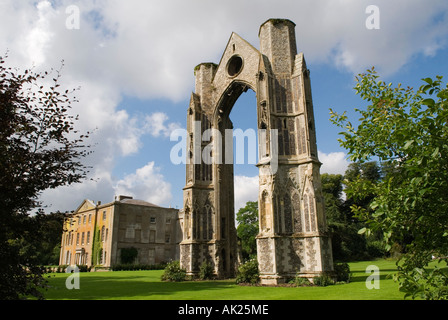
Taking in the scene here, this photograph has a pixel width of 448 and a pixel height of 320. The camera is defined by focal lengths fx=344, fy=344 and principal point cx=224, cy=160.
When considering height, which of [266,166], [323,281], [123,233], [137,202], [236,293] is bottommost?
[236,293]

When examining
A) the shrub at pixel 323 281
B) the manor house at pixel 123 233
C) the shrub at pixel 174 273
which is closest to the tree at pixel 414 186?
the shrub at pixel 323 281

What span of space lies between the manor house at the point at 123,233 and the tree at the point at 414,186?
135ft

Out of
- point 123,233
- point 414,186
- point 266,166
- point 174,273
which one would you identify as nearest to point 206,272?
point 174,273

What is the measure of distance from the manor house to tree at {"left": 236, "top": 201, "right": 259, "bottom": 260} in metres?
8.83

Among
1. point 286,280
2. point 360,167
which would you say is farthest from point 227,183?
point 360,167

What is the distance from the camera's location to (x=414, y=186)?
12.4ft

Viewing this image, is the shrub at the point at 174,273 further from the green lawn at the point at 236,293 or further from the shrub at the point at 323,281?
the shrub at the point at 323,281

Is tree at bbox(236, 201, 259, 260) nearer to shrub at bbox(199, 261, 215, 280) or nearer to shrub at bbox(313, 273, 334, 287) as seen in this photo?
shrub at bbox(199, 261, 215, 280)

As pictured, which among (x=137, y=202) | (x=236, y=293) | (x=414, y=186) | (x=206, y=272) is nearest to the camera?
(x=414, y=186)

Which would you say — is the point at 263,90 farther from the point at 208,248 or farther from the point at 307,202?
the point at 208,248

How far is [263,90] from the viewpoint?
60.7 feet

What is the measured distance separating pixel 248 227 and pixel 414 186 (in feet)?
152

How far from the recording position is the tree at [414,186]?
3.66 meters

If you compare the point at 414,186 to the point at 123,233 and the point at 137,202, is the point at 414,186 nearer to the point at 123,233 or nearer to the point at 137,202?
the point at 123,233
